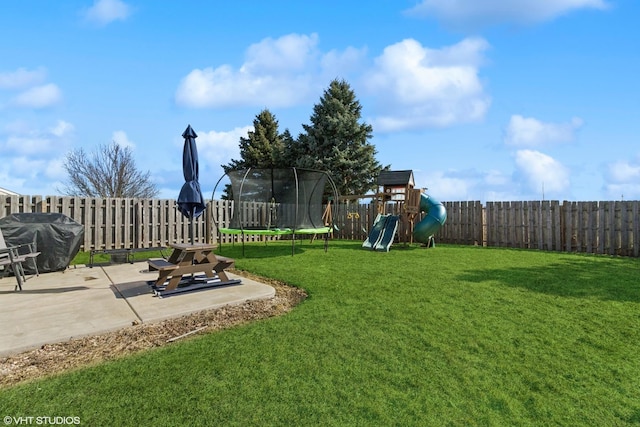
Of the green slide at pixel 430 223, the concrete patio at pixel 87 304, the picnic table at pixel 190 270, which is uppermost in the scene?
the green slide at pixel 430 223

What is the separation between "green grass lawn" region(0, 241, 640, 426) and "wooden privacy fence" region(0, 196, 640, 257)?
6.74 metres

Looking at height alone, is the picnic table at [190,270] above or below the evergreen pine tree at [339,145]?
below

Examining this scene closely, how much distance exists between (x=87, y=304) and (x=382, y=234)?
8.31 m

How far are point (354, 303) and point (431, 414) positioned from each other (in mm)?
2080

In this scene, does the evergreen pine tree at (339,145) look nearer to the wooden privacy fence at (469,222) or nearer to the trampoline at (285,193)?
the wooden privacy fence at (469,222)

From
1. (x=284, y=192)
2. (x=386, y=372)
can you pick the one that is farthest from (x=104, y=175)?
(x=386, y=372)

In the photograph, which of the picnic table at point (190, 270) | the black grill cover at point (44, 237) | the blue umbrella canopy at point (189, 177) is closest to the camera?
the picnic table at point (190, 270)

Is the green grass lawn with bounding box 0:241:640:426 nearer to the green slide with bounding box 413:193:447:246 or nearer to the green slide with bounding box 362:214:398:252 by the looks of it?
the green slide with bounding box 362:214:398:252

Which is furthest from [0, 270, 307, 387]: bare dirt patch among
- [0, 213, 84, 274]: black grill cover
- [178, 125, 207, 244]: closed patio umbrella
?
[0, 213, 84, 274]: black grill cover

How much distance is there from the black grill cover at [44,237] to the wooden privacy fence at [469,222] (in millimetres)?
3314

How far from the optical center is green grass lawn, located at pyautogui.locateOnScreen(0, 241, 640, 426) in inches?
77.2

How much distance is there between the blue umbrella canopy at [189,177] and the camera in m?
5.09

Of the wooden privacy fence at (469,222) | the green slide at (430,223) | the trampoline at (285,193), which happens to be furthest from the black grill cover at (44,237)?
the green slide at (430,223)

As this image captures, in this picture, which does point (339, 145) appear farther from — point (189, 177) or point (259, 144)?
point (189, 177)
